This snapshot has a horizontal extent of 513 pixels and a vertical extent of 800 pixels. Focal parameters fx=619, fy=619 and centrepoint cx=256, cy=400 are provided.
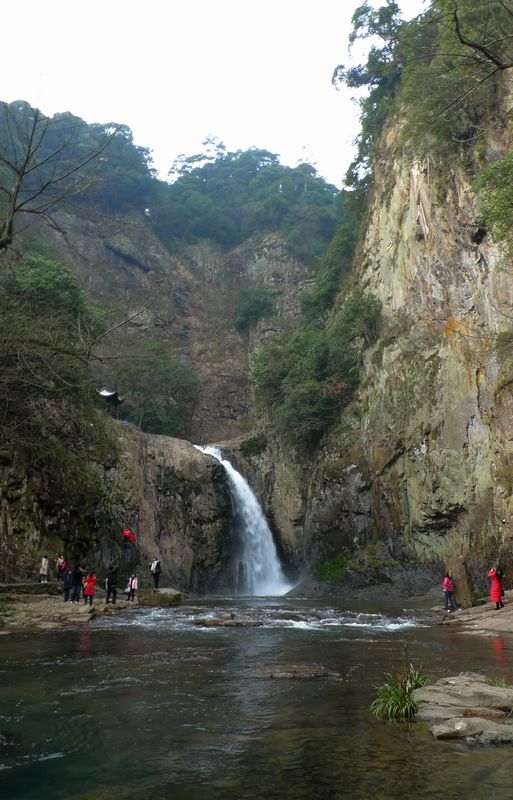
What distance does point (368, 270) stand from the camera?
121ft

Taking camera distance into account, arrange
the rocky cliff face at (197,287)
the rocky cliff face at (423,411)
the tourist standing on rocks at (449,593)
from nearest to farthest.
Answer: the tourist standing on rocks at (449,593), the rocky cliff face at (423,411), the rocky cliff face at (197,287)

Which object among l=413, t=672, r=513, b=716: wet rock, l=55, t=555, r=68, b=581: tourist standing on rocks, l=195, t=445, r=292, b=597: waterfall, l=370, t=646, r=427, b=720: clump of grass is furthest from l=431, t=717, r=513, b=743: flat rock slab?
l=195, t=445, r=292, b=597: waterfall

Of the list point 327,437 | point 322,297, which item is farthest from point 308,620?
point 322,297

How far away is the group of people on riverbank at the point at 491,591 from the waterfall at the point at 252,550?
572 inches

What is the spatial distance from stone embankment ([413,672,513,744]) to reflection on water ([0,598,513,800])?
0.70 feet

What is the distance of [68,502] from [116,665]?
18.5m

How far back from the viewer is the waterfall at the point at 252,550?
33906 mm

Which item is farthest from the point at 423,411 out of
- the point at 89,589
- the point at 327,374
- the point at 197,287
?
the point at 197,287

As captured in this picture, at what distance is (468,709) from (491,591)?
1327 cm

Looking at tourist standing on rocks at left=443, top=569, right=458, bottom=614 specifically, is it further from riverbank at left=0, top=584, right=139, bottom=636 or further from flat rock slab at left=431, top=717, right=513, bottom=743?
flat rock slab at left=431, top=717, right=513, bottom=743

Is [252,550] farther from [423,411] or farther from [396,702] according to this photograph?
[396,702]

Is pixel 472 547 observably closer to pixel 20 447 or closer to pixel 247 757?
pixel 20 447

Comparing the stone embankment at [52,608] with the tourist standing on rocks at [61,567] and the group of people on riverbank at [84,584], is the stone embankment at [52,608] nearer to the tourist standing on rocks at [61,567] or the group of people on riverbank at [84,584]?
the group of people on riverbank at [84,584]

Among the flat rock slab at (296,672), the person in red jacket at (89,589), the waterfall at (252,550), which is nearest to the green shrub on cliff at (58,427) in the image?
the person in red jacket at (89,589)
